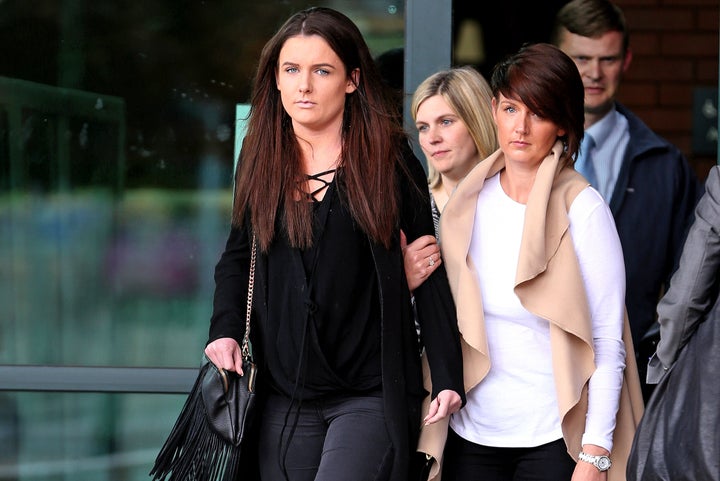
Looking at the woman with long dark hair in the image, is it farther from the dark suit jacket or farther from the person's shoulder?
the person's shoulder

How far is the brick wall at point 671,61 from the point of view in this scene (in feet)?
20.6

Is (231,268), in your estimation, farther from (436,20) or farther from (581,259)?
(436,20)

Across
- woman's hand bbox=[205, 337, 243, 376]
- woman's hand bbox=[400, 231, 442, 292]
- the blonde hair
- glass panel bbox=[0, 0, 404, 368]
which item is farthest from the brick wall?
woman's hand bbox=[205, 337, 243, 376]

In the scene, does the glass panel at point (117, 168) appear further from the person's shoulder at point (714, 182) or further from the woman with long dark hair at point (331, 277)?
the person's shoulder at point (714, 182)

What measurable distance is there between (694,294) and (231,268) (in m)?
1.10

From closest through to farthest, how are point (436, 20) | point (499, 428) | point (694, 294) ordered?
point (694, 294)
point (499, 428)
point (436, 20)

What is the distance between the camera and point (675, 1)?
6.28 meters

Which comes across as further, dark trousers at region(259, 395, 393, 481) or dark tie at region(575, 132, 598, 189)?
dark tie at region(575, 132, 598, 189)

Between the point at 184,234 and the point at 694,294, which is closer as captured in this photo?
the point at 694,294

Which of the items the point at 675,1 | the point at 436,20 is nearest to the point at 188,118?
the point at 436,20

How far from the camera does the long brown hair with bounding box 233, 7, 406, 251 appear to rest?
9.29 feet

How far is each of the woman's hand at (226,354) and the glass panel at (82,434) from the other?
1.62 m

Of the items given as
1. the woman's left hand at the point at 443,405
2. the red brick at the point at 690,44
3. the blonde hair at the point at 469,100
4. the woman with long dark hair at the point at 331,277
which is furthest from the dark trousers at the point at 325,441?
the red brick at the point at 690,44

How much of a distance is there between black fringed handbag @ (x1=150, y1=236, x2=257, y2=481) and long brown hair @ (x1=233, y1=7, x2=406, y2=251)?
13cm
